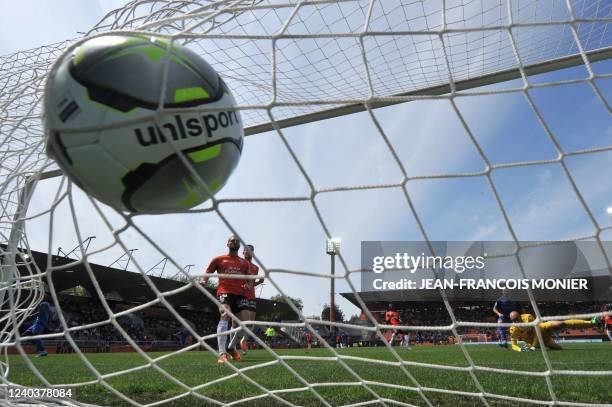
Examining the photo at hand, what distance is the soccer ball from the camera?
1691mm

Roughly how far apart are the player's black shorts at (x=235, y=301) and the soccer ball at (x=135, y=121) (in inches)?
131

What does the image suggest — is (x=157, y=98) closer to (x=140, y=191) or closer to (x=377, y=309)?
(x=140, y=191)

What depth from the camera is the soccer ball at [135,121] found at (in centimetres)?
169

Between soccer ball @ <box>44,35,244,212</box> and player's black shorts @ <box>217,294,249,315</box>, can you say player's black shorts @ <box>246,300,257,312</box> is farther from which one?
soccer ball @ <box>44,35,244,212</box>

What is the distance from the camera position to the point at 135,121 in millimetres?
1680

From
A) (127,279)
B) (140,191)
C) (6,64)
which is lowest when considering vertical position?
(140,191)

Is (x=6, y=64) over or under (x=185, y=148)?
over

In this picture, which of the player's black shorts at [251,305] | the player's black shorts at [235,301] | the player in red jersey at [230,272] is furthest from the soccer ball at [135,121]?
the player's black shorts at [251,305]

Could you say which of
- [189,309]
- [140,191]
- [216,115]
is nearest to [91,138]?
[140,191]

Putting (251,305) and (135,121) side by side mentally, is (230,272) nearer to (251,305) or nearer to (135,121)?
(251,305)

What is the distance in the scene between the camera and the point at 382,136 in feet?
6.70

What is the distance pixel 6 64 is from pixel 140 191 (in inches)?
111

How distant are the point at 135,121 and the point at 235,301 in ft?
12.2

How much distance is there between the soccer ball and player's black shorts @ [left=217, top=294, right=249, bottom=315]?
131 inches
